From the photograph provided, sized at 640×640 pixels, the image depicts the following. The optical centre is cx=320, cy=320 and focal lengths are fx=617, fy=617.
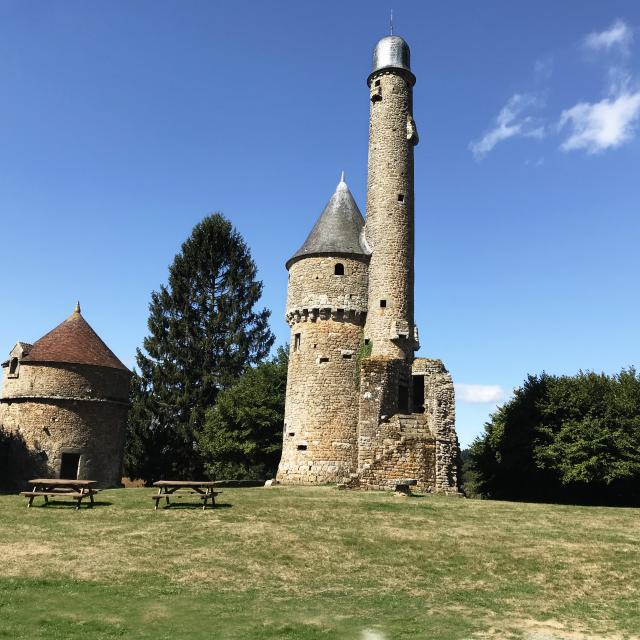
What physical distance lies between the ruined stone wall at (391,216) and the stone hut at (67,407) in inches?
481

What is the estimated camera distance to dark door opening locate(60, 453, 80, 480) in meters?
26.4

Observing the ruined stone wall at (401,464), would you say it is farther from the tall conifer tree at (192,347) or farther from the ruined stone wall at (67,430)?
the tall conifer tree at (192,347)

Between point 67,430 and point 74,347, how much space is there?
12.9 ft

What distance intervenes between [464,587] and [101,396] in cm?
2068

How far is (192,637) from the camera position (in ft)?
27.4

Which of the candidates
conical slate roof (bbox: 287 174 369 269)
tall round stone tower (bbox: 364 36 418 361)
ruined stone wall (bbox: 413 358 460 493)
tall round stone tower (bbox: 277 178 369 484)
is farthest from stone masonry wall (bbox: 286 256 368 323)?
ruined stone wall (bbox: 413 358 460 493)

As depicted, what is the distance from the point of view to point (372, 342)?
90.7 ft

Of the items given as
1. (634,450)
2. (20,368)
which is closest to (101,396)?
(20,368)

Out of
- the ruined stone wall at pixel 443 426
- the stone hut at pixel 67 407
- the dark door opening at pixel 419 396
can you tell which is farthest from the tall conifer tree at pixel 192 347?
the ruined stone wall at pixel 443 426

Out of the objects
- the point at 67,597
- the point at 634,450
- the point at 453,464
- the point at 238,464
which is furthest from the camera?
the point at 238,464

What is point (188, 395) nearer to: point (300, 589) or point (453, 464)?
point (453, 464)

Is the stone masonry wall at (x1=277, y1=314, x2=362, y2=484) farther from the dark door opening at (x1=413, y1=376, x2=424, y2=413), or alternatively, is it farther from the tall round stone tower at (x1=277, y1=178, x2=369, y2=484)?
the dark door opening at (x1=413, y1=376, x2=424, y2=413)

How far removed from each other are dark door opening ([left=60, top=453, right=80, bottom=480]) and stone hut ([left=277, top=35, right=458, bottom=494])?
28.7ft

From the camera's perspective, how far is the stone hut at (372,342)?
23.7m
